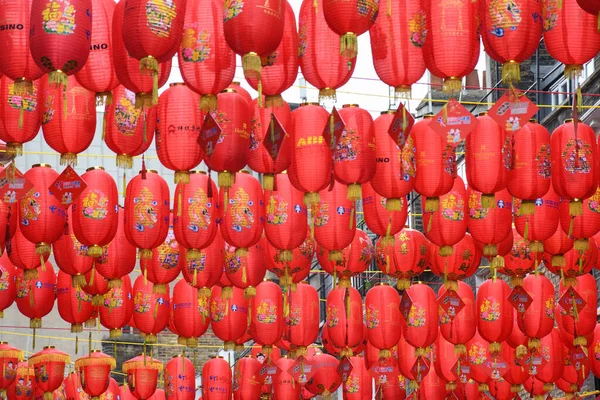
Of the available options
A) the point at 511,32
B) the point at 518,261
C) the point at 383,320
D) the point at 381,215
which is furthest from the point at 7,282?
the point at 511,32

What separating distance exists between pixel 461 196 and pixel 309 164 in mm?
2070

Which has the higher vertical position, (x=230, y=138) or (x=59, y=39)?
(x=59, y=39)

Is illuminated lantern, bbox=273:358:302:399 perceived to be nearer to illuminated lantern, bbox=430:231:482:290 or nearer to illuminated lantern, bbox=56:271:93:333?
illuminated lantern, bbox=56:271:93:333

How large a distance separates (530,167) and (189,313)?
4660mm

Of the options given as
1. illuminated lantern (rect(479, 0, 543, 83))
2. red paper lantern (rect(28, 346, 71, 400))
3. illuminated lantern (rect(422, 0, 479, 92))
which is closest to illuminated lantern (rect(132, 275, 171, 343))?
red paper lantern (rect(28, 346, 71, 400))

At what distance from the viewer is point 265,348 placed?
48.6ft

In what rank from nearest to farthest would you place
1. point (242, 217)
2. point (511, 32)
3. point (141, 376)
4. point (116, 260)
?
point (511, 32) → point (242, 217) → point (116, 260) → point (141, 376)

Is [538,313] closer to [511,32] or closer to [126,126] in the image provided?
[511,32]

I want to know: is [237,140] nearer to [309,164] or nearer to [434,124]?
[309,164]

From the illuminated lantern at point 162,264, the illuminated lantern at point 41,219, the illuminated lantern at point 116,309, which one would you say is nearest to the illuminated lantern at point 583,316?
the illuminated lantern at point 162,264

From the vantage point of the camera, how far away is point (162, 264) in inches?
536

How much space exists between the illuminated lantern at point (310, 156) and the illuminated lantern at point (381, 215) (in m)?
1.04

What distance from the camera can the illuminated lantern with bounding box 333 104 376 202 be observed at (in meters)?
11.3

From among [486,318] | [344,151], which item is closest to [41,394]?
[486,318]
